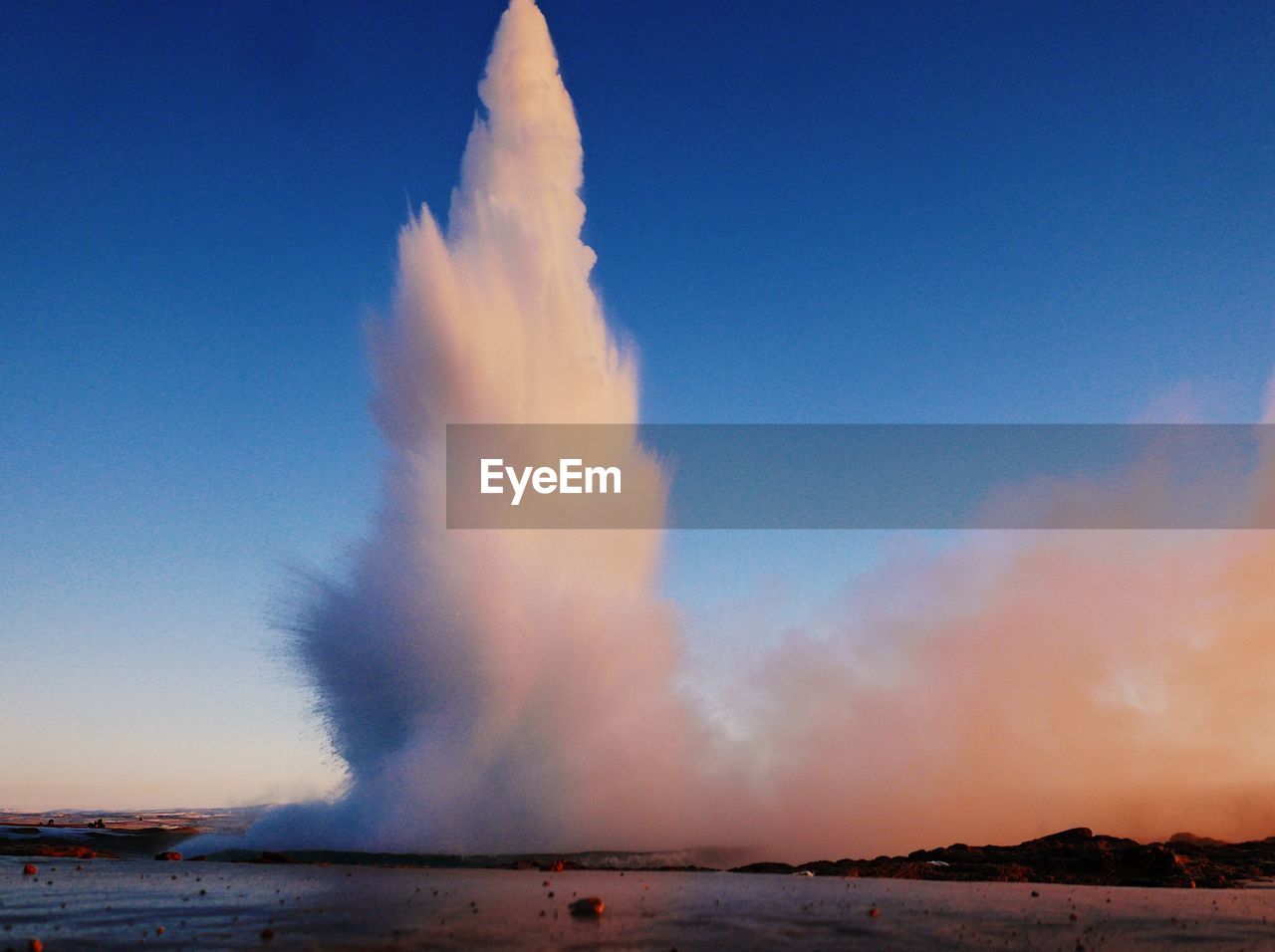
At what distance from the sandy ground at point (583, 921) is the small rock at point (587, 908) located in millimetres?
741

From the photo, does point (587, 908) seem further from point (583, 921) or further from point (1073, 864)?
point (1073, 864)

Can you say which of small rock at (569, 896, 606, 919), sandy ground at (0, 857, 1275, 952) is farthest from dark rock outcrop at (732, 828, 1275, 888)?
small rock at (569, 896, 606, 919)

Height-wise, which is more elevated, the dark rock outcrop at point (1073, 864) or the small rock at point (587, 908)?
the small rock at point (587, 908)

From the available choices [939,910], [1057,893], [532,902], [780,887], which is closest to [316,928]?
[532,902]

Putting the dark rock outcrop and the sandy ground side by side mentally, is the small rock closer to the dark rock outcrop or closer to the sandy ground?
the sandy ground

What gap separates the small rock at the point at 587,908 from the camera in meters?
54.2

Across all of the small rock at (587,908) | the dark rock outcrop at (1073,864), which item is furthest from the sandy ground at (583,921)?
the dark rock outcrop at (1073,864)

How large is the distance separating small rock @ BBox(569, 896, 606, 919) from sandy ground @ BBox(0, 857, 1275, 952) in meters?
0.74

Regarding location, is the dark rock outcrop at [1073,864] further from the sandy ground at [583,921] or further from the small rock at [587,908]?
the small rock at [587,908]

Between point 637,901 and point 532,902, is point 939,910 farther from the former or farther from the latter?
point 532,902

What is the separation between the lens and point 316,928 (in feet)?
152

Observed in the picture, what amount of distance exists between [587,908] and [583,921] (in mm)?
→ 5229

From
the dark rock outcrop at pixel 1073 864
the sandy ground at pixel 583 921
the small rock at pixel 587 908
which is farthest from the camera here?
the dark rock outcrop at pixel 1073 864

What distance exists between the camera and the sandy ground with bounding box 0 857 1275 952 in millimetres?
44500
